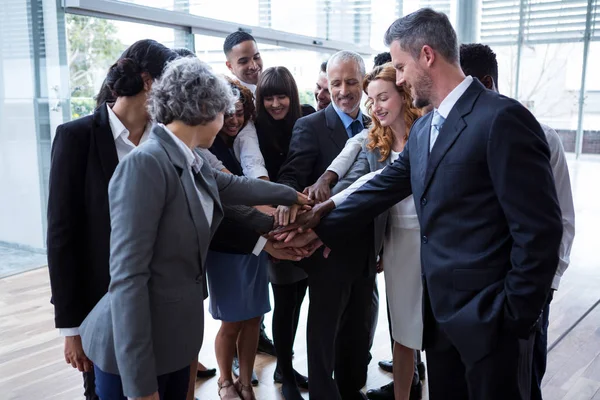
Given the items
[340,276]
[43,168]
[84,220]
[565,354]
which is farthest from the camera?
[43,168]

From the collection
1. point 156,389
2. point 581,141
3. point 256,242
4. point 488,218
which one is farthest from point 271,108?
point 581,141

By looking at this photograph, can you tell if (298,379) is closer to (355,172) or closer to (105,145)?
(355,172)

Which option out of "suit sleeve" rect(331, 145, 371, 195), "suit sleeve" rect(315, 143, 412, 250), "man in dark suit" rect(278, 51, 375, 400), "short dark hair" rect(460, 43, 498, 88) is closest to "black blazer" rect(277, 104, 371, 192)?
"man in dark suit" rect(278, 51, 375, 400)

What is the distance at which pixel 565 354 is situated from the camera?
3566 mm

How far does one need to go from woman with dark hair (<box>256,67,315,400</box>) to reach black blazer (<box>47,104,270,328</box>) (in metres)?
1.04

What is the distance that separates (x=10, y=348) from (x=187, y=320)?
260cm

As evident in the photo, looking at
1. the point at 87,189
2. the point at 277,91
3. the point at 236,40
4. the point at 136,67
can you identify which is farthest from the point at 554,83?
the point at 87,189

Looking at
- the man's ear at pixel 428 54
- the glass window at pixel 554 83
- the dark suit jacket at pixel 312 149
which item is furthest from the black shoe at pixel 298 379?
the glass window at pixel 554 83

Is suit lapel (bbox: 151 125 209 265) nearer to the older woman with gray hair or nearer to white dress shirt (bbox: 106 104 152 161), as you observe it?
the older woman with gray hair

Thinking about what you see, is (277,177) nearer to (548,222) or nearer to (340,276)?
(340,276)

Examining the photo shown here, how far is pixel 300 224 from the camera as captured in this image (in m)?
2.34

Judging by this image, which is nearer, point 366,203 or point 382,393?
point 366,203

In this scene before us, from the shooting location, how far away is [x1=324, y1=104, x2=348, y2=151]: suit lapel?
102 inches

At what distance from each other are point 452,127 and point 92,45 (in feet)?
15.7
